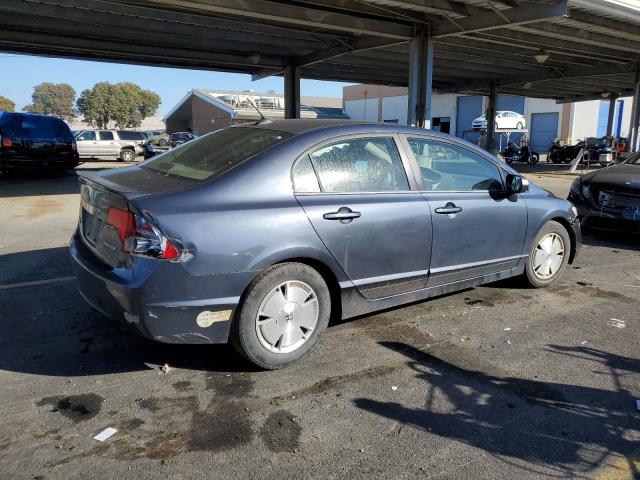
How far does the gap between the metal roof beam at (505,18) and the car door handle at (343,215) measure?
9.71 m

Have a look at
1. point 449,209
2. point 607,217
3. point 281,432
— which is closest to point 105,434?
point 281,432

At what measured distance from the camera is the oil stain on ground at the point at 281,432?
2.69 m

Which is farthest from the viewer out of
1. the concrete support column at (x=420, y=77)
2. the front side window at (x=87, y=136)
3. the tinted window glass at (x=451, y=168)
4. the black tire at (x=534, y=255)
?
the front side window at (x=87, y=136)

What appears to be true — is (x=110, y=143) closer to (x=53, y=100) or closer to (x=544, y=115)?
(x=544, y=115)

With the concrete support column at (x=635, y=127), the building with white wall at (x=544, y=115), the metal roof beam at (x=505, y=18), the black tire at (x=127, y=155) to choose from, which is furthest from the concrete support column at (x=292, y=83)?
the building with white wall at (x=544, y=115)

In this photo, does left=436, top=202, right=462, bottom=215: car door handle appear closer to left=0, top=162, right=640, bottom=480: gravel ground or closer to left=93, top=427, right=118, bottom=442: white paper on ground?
left=0, top=162, right=640, bottom=480: gravel ground

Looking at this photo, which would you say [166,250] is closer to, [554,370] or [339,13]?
[554,370]

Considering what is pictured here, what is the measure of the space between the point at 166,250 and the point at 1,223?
6923 mm

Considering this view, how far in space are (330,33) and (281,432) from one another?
14131 mm

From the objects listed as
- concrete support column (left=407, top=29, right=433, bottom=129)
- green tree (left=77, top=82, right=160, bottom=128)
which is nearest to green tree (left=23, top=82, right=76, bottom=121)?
green tree (left=77, top=82, right=160, bottom=128)

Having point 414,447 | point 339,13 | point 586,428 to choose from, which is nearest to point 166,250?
point 414,447

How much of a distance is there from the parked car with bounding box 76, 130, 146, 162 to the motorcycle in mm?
19531

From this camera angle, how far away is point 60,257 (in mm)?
Answer: 6262

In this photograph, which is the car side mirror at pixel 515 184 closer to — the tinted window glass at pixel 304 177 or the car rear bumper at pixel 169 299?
the tinted window glass at pixel 304 177
